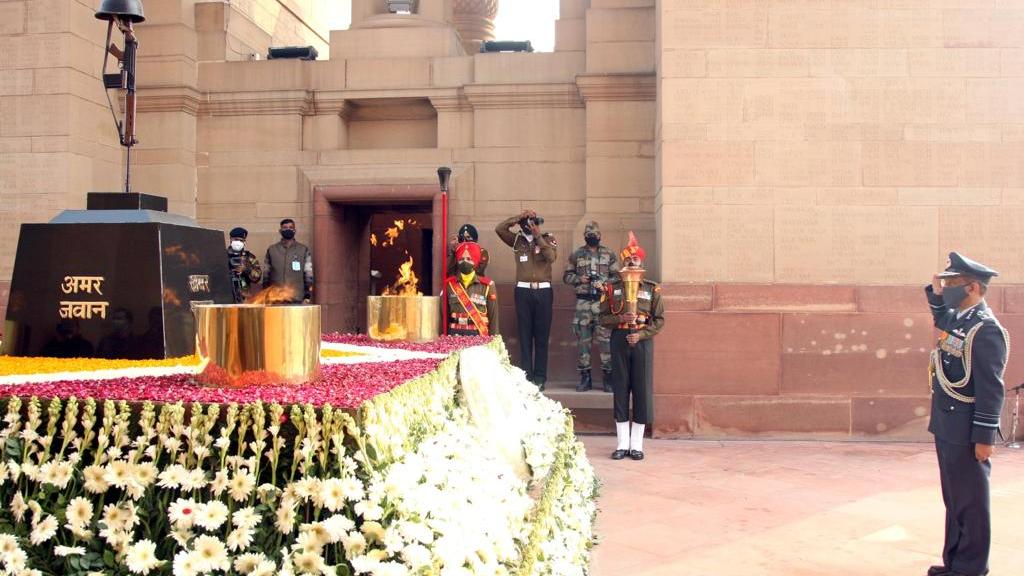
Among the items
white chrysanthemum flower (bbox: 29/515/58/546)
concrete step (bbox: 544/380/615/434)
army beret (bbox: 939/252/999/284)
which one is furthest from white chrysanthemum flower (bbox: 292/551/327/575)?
concrete step (bbox: 544/380/615/434)

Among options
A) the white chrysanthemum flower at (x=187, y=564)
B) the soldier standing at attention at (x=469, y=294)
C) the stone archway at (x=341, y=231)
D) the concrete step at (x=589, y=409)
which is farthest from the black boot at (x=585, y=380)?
the white chrysanthemum flower at (x=187, y=564)

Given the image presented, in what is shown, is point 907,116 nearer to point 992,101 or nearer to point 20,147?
point 992,101

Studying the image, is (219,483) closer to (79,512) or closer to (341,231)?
(79,512)

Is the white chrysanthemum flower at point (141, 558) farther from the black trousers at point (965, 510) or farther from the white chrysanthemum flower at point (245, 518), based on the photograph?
the black trousers at point (965, 510)

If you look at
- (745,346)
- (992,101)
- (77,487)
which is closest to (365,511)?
(77,487)

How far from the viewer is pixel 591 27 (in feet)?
36.4

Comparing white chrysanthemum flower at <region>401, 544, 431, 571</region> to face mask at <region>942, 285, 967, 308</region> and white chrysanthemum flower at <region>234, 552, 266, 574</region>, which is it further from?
face mask at <region>942, 285, 967, 308</region>

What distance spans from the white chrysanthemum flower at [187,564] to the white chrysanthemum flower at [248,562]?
9 centimetres

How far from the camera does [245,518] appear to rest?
82.6 inches

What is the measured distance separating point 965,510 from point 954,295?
119 centimetres

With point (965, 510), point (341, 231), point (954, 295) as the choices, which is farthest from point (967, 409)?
point (341, 231)

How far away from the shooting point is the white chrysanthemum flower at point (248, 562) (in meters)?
2.05

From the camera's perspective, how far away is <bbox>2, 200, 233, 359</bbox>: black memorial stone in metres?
3.56

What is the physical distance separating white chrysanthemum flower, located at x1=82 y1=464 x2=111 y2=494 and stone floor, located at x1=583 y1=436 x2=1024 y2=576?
324 centimetres
